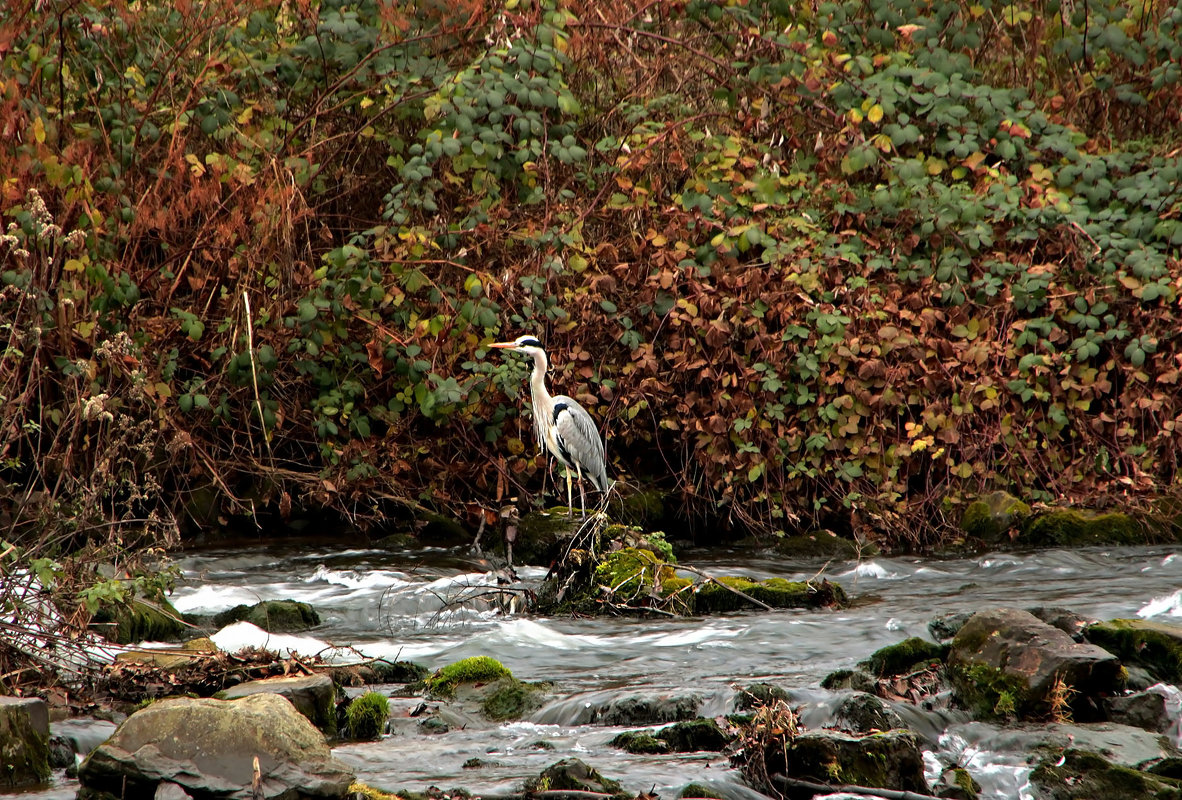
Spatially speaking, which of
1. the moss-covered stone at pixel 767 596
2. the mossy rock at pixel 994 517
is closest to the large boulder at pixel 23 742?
the moss-covered stone at pixel 767 596

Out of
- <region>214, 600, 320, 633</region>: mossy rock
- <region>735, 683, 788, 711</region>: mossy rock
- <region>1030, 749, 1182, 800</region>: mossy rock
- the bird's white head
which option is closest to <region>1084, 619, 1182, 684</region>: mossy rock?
<region>1030, 749, 1182, 800</region>: mossy rock

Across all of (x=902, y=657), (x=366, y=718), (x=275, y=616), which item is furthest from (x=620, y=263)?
(x=366, y=718)

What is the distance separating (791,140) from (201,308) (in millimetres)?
4427

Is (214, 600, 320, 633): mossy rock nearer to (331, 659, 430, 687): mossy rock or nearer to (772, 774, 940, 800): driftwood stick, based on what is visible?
(331, 659, 430, 687): mossy rock

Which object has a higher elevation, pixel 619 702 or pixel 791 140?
pixel 791 140

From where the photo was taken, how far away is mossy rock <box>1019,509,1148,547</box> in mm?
8336

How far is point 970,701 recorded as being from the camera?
4.54m

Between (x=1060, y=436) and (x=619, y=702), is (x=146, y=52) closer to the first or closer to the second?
(x=619, y=702)

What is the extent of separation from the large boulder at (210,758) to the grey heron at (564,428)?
423 cm

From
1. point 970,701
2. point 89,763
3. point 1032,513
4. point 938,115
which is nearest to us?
point 89,763

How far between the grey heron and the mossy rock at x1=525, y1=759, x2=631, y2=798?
412 cm

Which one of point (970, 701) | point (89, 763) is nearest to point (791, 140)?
point (970, 701)

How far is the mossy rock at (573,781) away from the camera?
3451 mm

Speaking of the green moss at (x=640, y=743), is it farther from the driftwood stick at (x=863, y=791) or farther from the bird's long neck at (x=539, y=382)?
the bird's long neck at (x=539, y=382)
